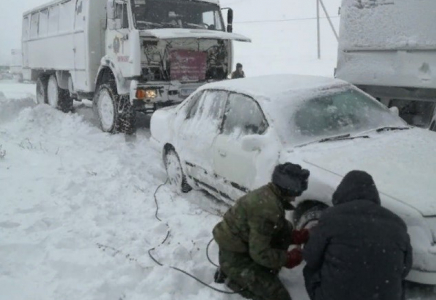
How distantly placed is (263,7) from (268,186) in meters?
51.5

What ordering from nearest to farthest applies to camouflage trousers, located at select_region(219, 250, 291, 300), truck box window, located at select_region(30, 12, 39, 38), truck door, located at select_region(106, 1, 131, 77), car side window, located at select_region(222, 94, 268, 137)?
camouflage trousers, located at select_region(219, 250, 291, 300) → car side window, located at select_region(222, 94, 268, 137) → truck door, located at select_region(106, 1, 131, 77) → truck box window, located at select_region(30, 12, 39, 38)

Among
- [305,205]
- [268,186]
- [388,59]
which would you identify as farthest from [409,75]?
[268,186]

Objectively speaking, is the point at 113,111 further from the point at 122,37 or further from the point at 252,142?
the point at 252,142

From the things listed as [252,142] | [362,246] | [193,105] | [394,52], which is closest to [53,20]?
[193,105]

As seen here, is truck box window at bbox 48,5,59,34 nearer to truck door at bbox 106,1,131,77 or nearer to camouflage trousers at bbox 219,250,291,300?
truck door at bbox 106,1,131,77

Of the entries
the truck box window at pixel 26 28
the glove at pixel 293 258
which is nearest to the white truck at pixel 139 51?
the truck box window at pixel 26 28

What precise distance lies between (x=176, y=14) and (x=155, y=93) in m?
1.82

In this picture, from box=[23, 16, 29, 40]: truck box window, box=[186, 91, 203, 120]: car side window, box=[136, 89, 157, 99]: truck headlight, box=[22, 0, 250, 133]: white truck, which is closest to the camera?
box=[186, 91, 203, 120]: car side window

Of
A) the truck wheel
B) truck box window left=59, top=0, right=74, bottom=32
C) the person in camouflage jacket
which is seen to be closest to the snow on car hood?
truck box window left=59, top=0, right=74, bottom=32

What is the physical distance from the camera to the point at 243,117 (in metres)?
4.25

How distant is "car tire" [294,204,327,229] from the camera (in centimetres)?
323

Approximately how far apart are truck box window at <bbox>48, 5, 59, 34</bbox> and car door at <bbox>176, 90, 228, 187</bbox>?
Answer: 25.4 feet

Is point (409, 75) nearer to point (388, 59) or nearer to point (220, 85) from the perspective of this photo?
point (388, 59)

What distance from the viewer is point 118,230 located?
4.21 metres
